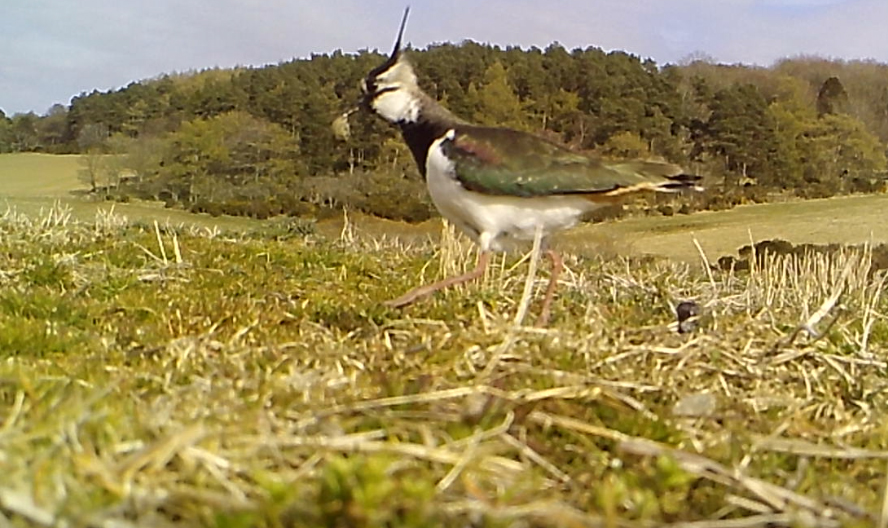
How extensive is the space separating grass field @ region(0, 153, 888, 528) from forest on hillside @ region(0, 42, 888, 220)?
4508 centimetres

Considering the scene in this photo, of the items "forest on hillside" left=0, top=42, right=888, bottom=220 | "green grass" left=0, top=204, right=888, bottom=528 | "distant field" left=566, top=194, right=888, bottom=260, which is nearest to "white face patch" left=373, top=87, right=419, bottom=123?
"green grass" left=0, top=204, right=888, bottom=528

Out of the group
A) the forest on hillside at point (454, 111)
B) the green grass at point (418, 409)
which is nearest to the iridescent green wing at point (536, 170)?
the green grass at point (418, 409)

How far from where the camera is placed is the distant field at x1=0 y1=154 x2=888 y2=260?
36031 millimetres

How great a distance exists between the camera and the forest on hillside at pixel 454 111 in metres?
62.9

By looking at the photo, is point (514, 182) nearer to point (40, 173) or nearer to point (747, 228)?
point (747, 228)

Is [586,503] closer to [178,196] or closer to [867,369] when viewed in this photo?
[867,369]

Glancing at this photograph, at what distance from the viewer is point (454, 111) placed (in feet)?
195

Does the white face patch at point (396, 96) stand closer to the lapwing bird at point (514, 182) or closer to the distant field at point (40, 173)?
the lapwing bird at point (514, 182)

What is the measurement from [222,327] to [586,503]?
8.02 ft

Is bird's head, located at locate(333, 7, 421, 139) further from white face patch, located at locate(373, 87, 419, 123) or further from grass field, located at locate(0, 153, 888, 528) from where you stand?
grass field, located at locate(0, 153, 888, 528)

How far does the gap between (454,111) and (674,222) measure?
56.8ft

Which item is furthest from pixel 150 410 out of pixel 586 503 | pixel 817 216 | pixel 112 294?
pixel 817 216

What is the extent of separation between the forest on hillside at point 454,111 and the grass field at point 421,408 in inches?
1775

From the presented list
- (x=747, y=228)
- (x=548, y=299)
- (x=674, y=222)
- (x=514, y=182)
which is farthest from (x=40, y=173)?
(x=548, y=299)
